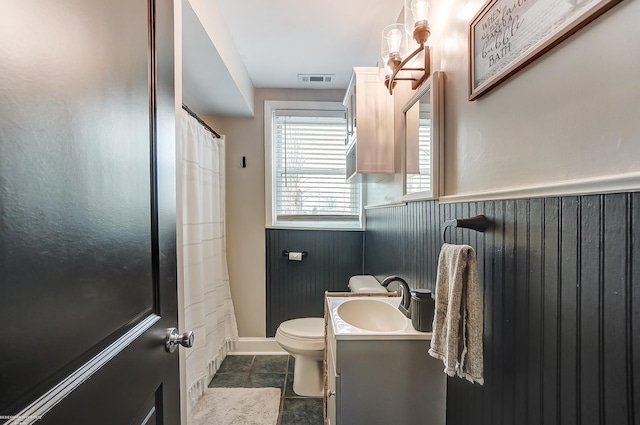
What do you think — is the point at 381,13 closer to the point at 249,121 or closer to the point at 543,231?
the point at 249,121

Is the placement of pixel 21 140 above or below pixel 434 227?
above

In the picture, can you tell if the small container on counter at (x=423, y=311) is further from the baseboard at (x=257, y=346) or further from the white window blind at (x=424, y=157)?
the baseboard at (x=257, y=346)

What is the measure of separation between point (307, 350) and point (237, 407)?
0.57m

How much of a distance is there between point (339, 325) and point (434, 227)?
552 millimetres

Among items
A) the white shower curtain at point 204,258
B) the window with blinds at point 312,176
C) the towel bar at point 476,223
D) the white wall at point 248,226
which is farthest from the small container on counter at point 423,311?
the white wall at point 248,226

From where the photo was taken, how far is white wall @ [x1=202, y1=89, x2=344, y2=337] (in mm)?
2629

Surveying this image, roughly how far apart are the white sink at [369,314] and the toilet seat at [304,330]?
60 cm

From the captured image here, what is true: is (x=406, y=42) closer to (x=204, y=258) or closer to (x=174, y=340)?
(x=174, y=340)

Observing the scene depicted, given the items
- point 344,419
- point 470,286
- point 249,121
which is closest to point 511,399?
point 470,286

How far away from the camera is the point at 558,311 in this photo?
61 centimetres

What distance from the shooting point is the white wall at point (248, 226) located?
263cm

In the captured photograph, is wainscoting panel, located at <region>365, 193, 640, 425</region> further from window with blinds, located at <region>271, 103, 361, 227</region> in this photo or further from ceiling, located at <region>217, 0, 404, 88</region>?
window with blinds, located at <region>271, 103, 361, 227</region>

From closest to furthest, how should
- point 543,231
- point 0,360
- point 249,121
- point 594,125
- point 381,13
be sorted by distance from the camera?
point 0,360, point 594,125, point 543,231, point 381,13, point 249,121

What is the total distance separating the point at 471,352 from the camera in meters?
0.79
